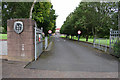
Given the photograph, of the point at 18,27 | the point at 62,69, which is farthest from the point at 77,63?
the point at 18,27

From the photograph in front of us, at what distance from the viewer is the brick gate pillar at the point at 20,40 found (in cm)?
654

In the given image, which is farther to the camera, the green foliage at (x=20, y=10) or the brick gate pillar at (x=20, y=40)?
the green foliage at (x=20, y=10)

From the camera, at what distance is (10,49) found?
6.59m

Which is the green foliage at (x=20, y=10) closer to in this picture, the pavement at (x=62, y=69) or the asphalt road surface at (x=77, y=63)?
the asphalt road surface at (x=77, y=63)

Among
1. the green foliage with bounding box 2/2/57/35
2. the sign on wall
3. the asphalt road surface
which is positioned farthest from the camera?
the green foliage with bounding box 2/2/57/35

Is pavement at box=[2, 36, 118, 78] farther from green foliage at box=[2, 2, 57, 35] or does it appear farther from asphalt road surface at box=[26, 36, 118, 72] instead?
green foliage at box=[2, 2, 57, 35]

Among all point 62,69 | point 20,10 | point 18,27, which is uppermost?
point 20,10

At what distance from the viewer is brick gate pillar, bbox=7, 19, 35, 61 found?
258 inches

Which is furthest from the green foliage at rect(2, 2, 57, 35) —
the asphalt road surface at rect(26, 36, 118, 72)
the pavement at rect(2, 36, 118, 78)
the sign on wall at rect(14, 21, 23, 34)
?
the pavement at rect(2, 36, 118, 78)

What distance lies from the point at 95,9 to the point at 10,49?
17041 mm

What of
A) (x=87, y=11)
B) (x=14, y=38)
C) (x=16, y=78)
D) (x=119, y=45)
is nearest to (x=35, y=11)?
(x=87, y=11)

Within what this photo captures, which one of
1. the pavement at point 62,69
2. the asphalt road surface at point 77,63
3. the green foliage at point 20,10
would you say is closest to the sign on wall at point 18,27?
the pavement at point 62,69

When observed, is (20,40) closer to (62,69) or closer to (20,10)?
(62,69)

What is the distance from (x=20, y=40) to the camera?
660 centimetres
